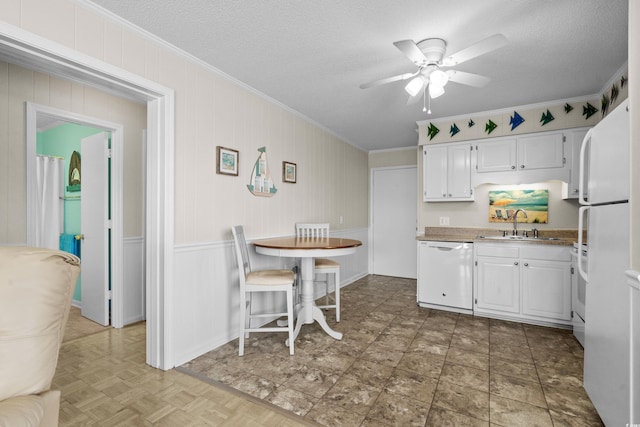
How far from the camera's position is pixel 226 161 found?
9.08 feet

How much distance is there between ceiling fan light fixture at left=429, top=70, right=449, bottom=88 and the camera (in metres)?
2.28

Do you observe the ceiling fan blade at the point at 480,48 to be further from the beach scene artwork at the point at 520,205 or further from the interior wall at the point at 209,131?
the beach scene artwork at the point at 520,205

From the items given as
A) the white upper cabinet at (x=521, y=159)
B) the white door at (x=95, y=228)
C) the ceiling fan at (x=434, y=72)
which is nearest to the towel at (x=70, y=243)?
the white door at (x=95, y=228)

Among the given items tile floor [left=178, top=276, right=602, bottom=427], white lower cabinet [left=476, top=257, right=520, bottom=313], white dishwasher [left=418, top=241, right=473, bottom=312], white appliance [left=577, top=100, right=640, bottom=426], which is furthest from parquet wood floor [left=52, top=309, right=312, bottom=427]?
white lower cabinet [left=476, top=257, right=520, bottom=313]

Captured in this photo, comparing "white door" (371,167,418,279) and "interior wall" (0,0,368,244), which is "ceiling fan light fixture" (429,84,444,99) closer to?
"interior wall" (0,0,368,244)

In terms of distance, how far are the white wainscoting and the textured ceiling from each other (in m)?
1.59

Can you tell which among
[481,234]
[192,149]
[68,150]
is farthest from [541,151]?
[68,150]

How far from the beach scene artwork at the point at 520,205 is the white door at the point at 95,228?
4547mm

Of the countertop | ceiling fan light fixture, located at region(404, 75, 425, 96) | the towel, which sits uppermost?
ceiling fan light fixture, located at region(404, 75, 425, 96)

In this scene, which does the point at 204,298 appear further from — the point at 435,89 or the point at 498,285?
the point at 498,285

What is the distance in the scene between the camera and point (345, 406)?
1834 mm

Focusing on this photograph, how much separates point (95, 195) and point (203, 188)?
160cm

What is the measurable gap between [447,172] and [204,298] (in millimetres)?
3297

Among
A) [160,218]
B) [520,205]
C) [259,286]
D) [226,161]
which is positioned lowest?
[259,286]
